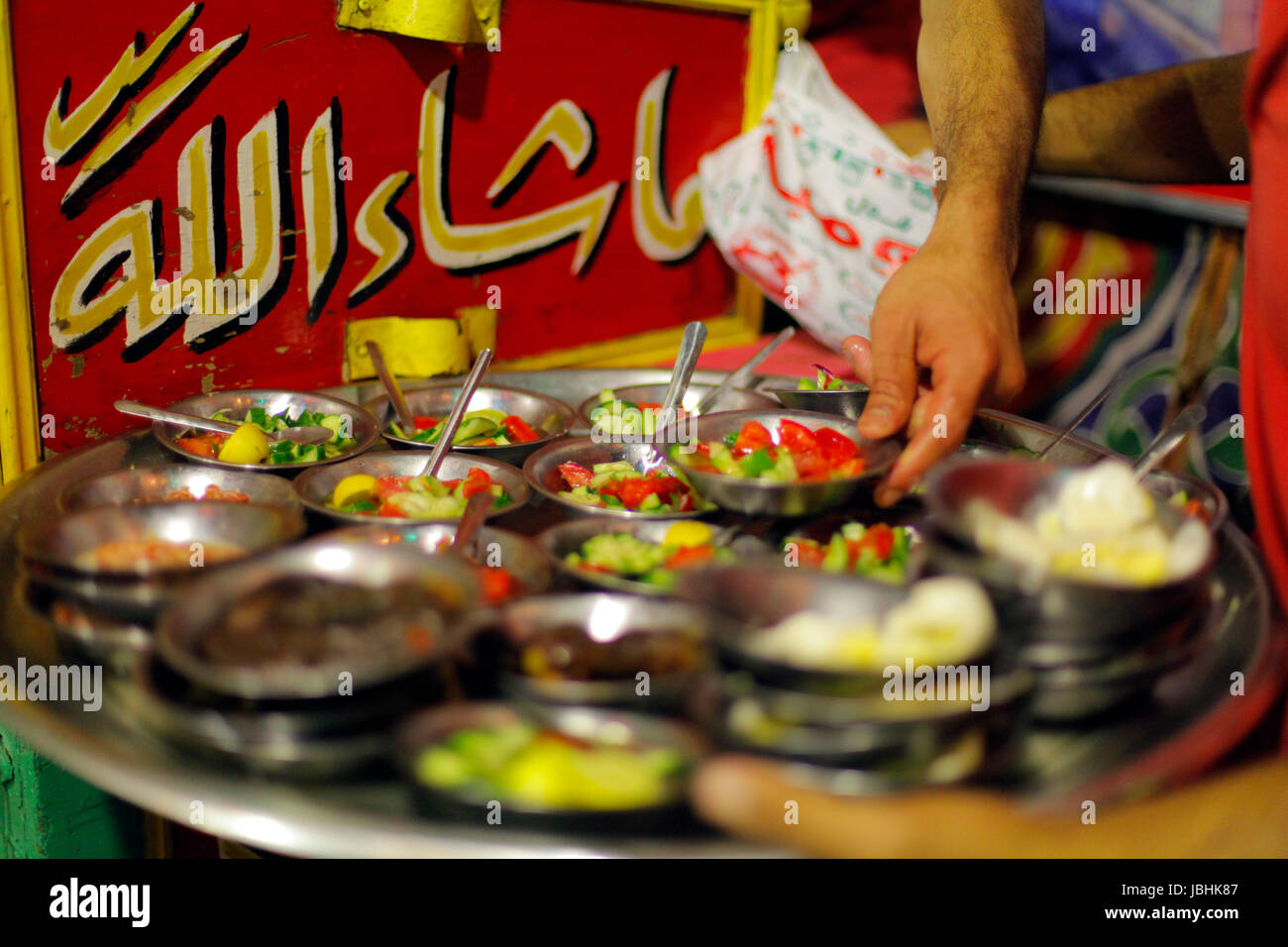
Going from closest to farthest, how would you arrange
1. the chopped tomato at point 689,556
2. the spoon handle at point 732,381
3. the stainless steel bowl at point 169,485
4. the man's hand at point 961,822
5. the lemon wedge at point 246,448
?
the man's hand at point 961,822 → the chopped tomato at point 689,556 → the stainless steel bowl at point 169,485 → the lemon wedge at point 246,448 → the spoon handle at point 732,381

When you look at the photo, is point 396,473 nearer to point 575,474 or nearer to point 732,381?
point 575,474

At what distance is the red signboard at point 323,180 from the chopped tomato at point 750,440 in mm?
1122

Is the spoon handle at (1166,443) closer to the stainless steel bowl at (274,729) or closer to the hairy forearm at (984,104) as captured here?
the hairy forearm at (984,104)

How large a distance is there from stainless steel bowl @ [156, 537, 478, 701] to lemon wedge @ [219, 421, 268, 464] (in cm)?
63

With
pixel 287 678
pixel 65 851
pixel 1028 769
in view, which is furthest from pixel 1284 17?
pixel 65 851

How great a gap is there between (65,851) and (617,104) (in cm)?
225

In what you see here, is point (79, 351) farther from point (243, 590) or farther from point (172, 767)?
point (172, 767)

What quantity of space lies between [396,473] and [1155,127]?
7.83 feet

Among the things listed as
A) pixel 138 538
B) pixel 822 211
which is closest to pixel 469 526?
pixel 138 538

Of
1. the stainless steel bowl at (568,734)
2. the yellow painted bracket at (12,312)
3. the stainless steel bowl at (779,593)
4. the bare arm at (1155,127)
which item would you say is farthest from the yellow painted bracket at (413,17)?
the stainless steel bowl at (568,734)

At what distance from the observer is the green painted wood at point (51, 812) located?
1.87 meters

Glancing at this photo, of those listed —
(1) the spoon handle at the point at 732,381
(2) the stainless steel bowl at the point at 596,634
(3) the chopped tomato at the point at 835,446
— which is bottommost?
(2) the stainless steel bowl at the point at 596,634

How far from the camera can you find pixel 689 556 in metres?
1.46

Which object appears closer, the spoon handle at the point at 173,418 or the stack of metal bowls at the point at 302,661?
the stack of metal bowls at the point at 302,661
